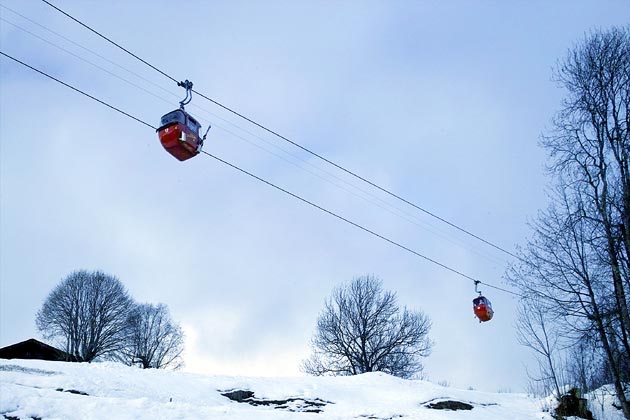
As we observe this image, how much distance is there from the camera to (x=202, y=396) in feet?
43.2

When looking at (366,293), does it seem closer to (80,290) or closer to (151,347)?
(151,347)

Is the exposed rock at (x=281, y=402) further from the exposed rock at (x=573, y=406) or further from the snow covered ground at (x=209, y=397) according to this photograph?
the exposed rock at (x=573, y=406)

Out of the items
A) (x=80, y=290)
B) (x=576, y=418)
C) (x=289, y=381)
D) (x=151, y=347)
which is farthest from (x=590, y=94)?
(x=151, y=347)

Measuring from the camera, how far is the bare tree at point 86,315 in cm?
3806

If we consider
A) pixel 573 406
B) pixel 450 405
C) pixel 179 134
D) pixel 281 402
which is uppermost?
pixel 179 134

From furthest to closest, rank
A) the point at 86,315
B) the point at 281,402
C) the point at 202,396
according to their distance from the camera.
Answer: the point at 86,315 → the point at 281,402 → the point at 202,396

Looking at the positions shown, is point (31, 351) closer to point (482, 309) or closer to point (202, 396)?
point (202, 396)

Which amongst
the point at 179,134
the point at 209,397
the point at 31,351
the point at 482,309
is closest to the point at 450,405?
the point at 482,309

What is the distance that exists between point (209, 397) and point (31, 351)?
2586 cm

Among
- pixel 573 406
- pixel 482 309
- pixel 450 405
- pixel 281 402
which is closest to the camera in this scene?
pixel 482 309

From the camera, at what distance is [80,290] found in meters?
39.4

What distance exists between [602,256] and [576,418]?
501 centimetres

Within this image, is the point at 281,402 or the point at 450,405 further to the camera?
the point at 450,405

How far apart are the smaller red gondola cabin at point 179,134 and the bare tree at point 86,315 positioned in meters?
36.6
